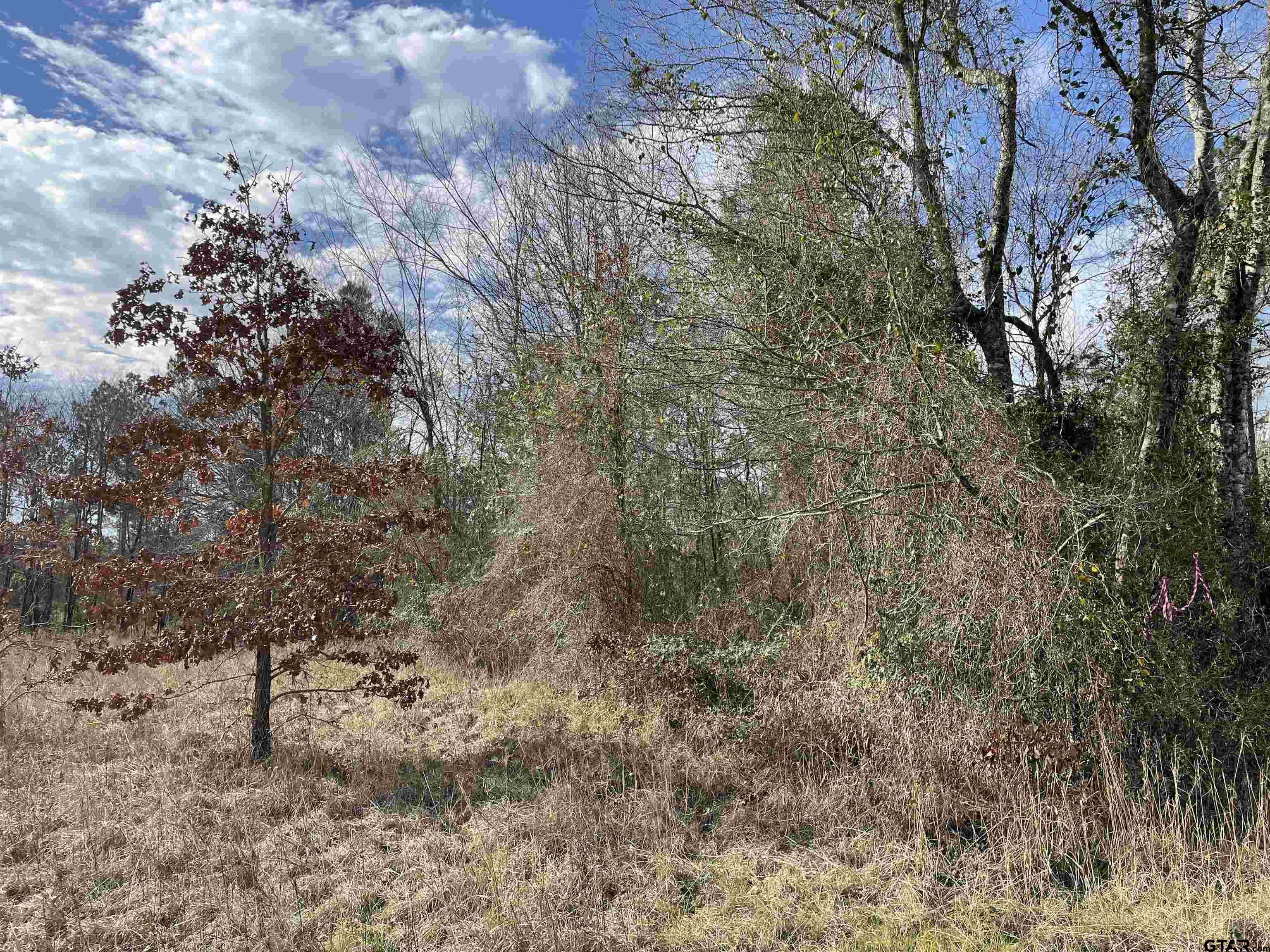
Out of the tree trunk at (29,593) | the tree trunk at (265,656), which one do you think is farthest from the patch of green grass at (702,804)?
the tree trunk at (29,593)

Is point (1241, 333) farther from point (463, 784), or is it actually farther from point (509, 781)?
point (463, 784)

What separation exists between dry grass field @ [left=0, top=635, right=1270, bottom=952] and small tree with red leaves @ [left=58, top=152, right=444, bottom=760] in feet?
2.45

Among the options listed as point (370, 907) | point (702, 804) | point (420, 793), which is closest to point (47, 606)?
point (420, 793)

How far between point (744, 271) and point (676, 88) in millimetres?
2206

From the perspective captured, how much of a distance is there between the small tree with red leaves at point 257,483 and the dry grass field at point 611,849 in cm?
75

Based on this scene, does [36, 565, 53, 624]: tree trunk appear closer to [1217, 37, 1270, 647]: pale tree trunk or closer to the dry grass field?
the dry grass field

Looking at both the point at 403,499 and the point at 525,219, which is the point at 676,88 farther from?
the point at 403,499

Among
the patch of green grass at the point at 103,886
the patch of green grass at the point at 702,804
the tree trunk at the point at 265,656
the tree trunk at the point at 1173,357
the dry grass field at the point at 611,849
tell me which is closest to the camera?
the dry grass field at the point at 611,849

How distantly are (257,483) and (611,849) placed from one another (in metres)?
3.96

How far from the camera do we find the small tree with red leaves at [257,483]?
5.18 meters

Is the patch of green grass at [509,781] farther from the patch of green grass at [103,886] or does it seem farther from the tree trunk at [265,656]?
the patch of green grass at [103,886]

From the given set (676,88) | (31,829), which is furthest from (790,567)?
(31,829)

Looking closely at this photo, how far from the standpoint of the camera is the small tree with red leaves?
5.18 metres

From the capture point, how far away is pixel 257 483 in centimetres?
594
